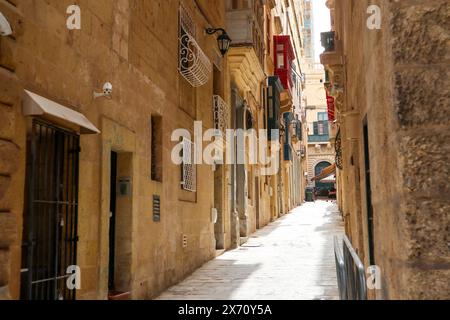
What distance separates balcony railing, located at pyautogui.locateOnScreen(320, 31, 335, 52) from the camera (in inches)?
468

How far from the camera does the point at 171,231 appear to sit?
8.62 meters

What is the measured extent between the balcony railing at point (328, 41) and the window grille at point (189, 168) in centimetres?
422

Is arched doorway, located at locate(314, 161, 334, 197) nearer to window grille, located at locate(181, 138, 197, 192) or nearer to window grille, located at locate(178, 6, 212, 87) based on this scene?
window grille, located at locate(178, 6, 212, 87)

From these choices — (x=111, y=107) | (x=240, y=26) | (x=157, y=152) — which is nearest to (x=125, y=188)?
(x=111, y=107)

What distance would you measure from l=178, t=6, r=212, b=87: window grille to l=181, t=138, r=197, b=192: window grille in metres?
1.35

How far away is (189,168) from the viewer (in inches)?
394

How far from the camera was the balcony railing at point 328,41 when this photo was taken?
39.0 feet

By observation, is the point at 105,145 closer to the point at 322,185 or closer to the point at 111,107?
the point at 111,107

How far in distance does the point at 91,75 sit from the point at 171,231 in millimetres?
3747

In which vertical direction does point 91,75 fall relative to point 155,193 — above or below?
above

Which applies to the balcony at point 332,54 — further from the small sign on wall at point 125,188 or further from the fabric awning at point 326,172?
the fabric awning at point 326,172

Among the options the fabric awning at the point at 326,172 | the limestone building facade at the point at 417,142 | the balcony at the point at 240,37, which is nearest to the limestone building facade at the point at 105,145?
the balcony at the point at 240,37
